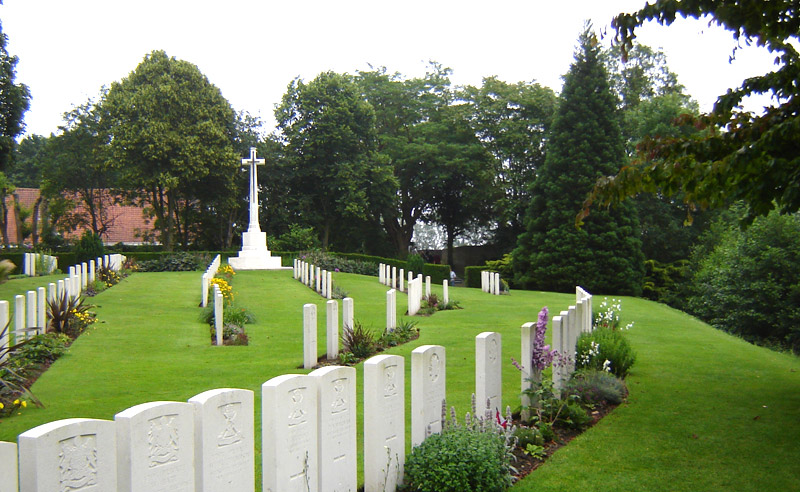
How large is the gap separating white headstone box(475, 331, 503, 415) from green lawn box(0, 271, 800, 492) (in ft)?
2.58

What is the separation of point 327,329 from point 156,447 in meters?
7.41

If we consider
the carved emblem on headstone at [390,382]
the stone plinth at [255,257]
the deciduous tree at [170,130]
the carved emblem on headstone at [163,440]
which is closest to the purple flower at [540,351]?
the carved emblem on headstone at [390,382]

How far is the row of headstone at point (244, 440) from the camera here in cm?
273

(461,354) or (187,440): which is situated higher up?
(187,440)

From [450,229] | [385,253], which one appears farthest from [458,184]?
[385,253]

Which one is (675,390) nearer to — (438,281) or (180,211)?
(438,281)

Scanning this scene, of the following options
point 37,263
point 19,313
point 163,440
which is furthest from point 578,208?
point 163,440

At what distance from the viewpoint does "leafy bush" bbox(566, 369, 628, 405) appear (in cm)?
782

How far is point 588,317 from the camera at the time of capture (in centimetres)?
1185

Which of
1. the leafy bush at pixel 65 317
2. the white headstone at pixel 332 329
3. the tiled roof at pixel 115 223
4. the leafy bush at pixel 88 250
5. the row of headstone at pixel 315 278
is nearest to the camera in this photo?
the white headstone at pixel 332 329

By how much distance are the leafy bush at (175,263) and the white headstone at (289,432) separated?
94.4ft

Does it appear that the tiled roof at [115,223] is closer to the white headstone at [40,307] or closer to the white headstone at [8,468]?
the white headstone at [40,307]

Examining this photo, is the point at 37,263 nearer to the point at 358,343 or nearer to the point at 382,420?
the point at 358,343

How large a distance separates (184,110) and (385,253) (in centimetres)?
1697
